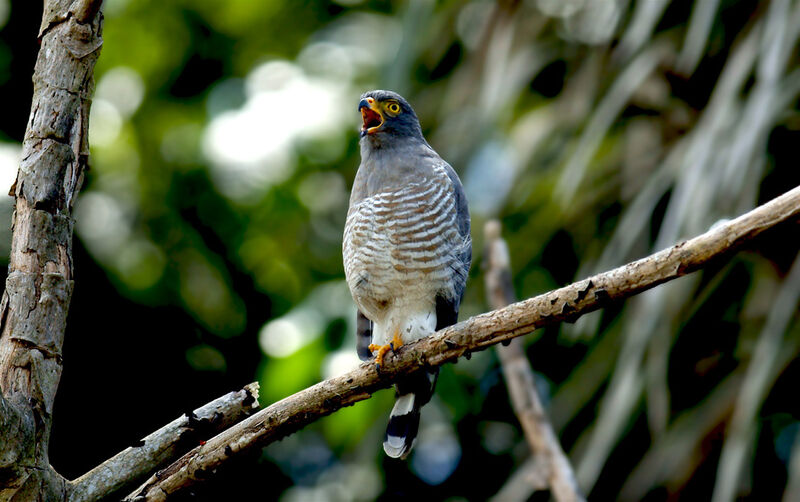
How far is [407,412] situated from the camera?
3557mm

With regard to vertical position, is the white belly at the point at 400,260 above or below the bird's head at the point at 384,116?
below

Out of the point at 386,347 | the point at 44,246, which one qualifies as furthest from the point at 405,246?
the point at 44,246

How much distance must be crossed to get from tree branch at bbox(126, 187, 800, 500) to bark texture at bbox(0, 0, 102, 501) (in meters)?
0.37

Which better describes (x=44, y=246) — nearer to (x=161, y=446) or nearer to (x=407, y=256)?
(x=161, y=446)

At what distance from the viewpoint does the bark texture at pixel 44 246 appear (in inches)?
82.0

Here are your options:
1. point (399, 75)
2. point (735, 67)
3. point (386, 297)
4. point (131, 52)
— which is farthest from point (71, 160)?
point (131, 52)

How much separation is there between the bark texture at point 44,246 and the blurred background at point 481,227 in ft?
6.45

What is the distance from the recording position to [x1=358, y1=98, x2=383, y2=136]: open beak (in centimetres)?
387

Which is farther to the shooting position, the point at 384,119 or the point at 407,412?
the point at 384,119

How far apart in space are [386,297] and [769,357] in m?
1.56

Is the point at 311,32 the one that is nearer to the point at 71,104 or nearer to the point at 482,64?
the point at 482,64

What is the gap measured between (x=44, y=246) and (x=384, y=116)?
2019 mm

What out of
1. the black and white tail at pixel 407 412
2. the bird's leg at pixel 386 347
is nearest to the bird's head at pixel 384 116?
the bird's leg at pixel 386 347

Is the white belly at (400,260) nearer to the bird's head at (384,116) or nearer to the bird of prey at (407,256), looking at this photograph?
the bird of prey at (407,256)
